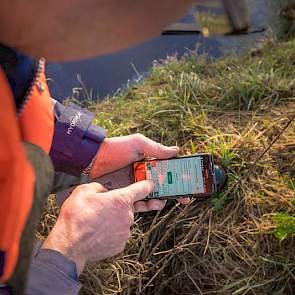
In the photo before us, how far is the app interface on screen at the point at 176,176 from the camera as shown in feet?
4.61

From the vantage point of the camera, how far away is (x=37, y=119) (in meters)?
0.76

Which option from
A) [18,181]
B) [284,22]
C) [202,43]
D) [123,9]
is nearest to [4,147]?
[18,181]

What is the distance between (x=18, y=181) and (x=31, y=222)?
60mm

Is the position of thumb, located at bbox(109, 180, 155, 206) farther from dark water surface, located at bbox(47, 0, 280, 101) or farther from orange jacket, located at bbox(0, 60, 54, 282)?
dark water surface, located at bbox(47, 0, 280, 101)

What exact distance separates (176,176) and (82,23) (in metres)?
0.88

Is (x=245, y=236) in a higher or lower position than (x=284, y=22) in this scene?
lower

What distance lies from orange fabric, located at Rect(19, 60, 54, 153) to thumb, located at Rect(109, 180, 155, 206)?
43 cm

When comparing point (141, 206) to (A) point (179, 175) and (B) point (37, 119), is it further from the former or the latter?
(B) point (37, 119)

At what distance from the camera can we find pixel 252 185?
1513 mm

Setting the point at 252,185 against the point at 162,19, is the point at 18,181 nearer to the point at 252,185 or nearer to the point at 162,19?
the point at 162,19

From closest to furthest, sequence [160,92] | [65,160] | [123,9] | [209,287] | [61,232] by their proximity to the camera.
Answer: [123,9], [61,232], [65,160], [209,287], [160,92]

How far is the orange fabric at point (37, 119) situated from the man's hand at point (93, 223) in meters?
0.40

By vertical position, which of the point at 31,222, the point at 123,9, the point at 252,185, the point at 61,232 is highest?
the point at 123,9

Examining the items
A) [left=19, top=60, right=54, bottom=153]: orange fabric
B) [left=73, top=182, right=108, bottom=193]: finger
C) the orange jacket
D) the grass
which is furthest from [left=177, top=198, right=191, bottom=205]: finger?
the orange jacket
